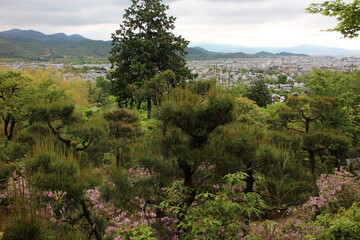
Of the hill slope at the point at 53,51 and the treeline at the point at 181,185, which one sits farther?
the hill slope at the point at 53,51

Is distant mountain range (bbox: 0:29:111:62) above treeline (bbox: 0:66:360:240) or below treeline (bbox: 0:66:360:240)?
above

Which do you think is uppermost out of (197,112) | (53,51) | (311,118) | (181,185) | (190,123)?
(53,51)

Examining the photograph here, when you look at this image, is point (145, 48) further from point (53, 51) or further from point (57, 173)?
point (53, 51)

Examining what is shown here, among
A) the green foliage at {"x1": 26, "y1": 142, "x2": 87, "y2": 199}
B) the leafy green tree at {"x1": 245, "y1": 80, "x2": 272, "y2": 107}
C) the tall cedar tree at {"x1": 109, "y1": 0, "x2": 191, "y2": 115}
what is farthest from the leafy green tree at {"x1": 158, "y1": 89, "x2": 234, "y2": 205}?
the leafy green tree at {"x1": 245, "y1": 80, "x2": 272, "y2": 107}

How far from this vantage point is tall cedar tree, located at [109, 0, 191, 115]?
1441cm

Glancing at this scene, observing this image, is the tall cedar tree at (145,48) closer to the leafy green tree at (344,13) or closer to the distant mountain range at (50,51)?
the leafy green tree at (344,13)

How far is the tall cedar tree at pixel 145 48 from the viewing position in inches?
567

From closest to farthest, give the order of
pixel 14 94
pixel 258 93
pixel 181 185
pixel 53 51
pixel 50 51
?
pixel 181 185
pixel 14 94
pixel 258 93
pixel 50 51
pixel 53 51

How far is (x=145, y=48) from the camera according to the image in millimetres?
14570

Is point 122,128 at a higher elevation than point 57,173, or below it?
below

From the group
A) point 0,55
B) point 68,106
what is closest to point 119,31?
point 68,106

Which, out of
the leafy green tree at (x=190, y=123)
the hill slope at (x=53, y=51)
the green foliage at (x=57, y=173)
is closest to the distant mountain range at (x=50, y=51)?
the hill slope at (x=53, y=51)

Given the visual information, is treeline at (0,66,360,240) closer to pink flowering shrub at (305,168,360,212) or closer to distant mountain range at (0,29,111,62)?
pink flowering shrub at (305,168,360,212)

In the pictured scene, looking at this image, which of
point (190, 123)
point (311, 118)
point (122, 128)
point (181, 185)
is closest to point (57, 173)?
point (181, 185)
